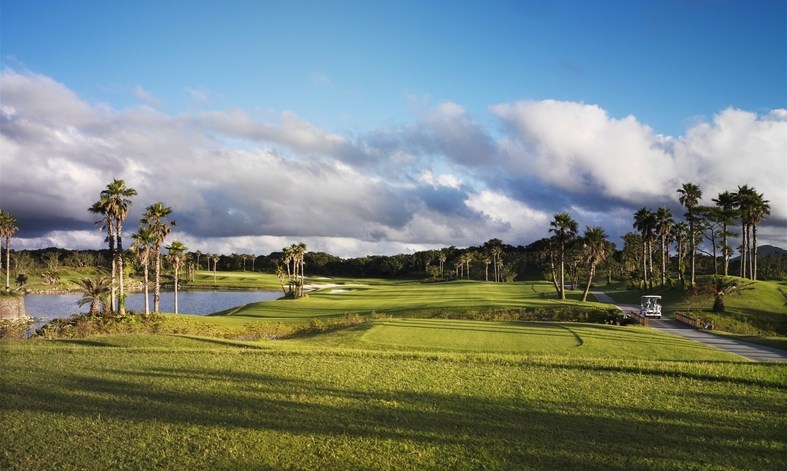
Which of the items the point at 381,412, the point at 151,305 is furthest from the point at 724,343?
the point at 151,305

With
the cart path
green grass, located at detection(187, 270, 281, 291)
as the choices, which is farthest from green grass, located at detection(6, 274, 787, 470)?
green grass, located at detection(187, 270, 281, 291)

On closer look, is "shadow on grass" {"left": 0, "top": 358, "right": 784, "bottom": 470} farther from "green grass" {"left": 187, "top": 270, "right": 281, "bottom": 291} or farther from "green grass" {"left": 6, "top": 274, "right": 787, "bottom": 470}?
"green grass" {"left": 187, "top": 270, "right": 281, "bottom": 291}

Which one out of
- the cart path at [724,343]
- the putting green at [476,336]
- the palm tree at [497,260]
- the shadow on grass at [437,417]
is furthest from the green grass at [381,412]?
Result: the palm tree at [497,260]

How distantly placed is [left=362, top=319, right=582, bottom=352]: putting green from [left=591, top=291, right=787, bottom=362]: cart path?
774 centimetres

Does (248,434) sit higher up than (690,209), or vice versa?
(690,209)

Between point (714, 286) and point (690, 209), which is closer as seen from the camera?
point (714, 286)

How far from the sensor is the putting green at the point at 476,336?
28266mm

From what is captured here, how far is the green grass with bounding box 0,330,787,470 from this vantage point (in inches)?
360

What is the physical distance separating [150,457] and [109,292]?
1703 inches

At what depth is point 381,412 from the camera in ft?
38.6

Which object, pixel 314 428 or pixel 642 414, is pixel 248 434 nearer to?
pixel 314 428

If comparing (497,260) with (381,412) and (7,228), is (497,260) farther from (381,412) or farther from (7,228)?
(381,412)

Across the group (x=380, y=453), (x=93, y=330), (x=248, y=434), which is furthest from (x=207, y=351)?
(x=93, y=330)

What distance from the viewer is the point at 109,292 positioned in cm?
4691
